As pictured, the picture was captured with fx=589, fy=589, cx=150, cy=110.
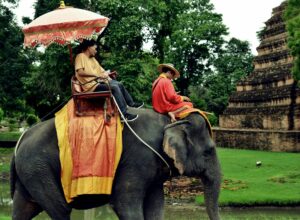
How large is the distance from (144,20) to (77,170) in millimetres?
17632

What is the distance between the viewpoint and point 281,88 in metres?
34.3

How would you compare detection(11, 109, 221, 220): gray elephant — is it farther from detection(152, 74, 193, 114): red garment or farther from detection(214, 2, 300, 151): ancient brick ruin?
detection(214, 2, 300, 151): ancient brick ruin

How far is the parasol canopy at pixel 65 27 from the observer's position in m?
8.29

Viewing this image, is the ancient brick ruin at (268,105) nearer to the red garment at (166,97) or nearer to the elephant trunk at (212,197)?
the elephant trunk at (212,197)

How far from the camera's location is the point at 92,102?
8.27m

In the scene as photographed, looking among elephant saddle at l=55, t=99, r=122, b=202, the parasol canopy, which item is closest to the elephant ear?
elephant saddle at l=55, t=99, r=122, b=202

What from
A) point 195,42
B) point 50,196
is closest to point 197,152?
point 50,196

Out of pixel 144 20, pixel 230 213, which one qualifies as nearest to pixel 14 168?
pixel 230 213

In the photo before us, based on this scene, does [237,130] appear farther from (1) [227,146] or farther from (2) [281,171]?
(2) [281,171]

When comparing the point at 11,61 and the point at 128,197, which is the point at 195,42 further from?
the point at 128,197

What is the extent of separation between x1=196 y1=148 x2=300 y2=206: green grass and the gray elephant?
11581 mm

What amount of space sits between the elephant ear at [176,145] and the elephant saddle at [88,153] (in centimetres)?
65

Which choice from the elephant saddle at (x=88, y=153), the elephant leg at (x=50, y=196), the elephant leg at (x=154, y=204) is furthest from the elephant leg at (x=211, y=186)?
the elephant leg at (x=50, y=196)

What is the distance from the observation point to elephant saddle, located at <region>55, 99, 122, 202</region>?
788cm
